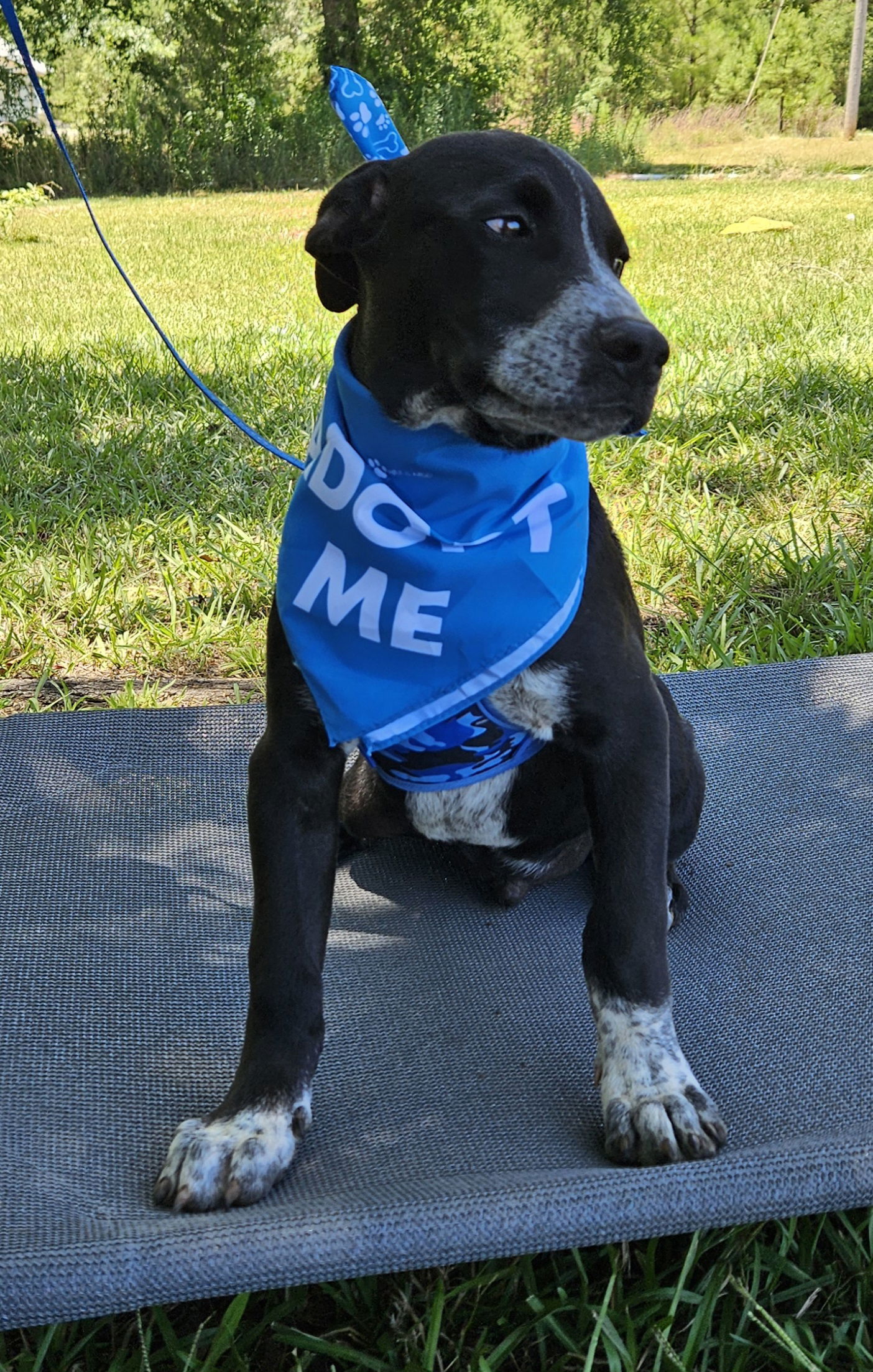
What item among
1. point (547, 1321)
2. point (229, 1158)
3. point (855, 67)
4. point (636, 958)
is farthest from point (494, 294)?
point (855, 67)

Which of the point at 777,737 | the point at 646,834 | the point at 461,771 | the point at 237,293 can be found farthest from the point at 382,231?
the point at 237,293

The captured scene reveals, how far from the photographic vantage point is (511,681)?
1830mm

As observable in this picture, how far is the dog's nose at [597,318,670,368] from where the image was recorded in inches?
62.0

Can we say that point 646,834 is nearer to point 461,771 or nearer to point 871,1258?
point 461,771

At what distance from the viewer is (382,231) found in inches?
71.3

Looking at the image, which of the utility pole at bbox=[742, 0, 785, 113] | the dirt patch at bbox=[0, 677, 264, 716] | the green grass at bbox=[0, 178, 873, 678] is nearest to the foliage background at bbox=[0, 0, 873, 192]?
the utility pole at bbox=[742, 0, 785, 113]

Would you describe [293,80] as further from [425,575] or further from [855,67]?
[425,575]

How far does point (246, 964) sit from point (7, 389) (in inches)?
160

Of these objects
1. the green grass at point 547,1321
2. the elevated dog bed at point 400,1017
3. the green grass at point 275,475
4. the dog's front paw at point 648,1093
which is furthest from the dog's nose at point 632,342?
the green grass at point 275,475

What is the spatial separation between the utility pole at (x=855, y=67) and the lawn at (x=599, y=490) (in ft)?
37.0

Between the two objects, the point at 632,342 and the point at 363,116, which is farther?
the point at 363,116

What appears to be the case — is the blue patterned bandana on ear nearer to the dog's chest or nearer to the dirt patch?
the dog's chest

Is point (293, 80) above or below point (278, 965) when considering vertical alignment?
above

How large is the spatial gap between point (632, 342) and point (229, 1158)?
117 centimetres
